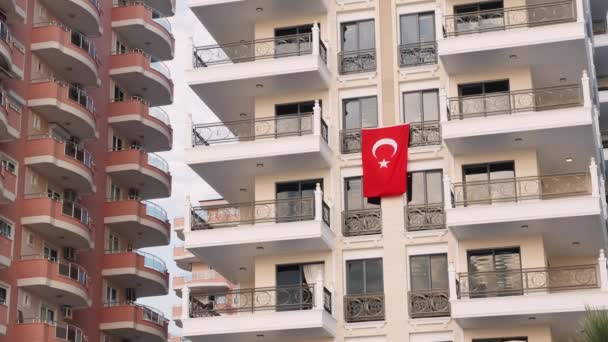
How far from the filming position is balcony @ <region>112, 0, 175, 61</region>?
6550 centimetres

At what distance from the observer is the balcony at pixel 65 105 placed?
184 feet

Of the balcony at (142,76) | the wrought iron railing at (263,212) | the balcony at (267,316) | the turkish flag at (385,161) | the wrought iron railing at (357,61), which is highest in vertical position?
the balcony at (142,76)

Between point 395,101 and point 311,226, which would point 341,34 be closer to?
point 395,101

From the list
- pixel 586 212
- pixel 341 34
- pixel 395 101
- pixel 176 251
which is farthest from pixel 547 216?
pixel 176 251

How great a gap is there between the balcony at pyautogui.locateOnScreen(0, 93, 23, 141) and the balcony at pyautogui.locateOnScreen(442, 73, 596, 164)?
19.5 m

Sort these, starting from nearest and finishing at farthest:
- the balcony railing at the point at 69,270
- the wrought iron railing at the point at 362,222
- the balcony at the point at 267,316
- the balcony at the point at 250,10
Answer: the balcony at the point at 267,316
the wrought iron railing at the point at 362,222
the balcony at the point at 250,10
the balcony railing at the point at 69,270

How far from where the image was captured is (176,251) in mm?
87312

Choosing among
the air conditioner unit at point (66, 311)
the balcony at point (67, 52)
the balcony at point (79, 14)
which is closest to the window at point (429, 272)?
the air conditioner unit at point (66, 311)

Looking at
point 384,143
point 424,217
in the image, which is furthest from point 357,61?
point 424,217

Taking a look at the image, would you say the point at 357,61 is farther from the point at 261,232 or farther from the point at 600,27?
the point at 600,27

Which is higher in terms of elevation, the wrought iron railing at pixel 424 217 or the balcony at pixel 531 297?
the wrought iron railing at pixel 424 217

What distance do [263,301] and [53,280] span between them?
14.4 meters

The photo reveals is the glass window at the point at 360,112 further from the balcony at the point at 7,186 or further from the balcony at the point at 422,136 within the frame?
the balcony at the point at 7,186

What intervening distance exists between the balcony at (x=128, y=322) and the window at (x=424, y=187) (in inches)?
857
